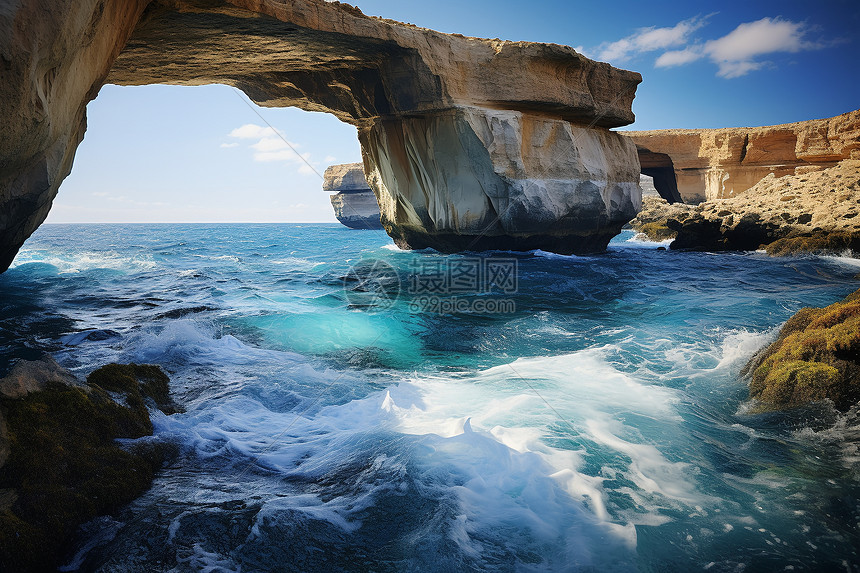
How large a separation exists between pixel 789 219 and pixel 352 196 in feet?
133

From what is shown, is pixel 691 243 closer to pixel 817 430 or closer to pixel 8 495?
pixel 817 430

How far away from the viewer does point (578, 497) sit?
11.4 feet

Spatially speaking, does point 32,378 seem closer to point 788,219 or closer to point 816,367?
point 816,367

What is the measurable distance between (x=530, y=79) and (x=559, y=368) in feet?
36.5

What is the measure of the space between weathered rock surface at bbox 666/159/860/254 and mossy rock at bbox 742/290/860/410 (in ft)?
49.8

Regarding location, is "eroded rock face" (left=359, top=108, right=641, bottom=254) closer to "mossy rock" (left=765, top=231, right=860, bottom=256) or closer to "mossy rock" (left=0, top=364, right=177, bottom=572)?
"mossy rock" (left=765, top=231, right=860, bottom=256)

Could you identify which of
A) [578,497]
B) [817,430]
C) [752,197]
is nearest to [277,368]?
[578,497]

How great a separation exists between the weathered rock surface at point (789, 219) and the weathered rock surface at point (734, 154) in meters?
4.67

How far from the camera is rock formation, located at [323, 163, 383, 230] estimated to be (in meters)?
49.0

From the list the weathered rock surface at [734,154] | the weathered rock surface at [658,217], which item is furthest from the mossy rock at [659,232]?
the weathered rock surface at [734,154]

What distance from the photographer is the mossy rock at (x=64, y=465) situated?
2555mm

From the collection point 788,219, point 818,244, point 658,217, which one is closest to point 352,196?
point 658,217

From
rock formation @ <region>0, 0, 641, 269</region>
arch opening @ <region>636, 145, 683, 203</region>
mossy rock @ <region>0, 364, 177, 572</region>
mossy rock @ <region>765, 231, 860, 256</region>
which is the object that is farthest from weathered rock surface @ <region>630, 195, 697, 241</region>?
mossy rock @ <region>0, 364, 177, 572</region>

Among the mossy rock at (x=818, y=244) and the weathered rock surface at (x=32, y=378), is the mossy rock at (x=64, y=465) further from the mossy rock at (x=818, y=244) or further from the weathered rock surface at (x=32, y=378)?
the mossy rock at (x=818, y=244)
